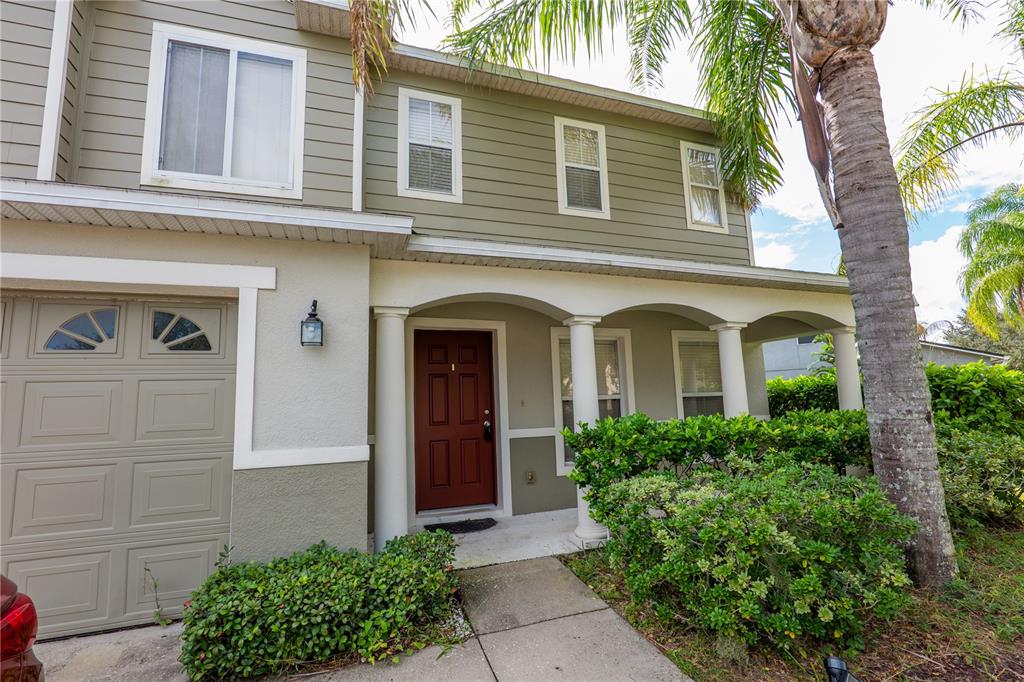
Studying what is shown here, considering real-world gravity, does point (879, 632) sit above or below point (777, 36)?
below

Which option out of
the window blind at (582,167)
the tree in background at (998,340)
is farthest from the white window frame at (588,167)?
the tree in background at (998,340)

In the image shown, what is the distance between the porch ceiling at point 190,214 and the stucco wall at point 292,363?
4.1 inches

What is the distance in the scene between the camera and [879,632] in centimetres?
277

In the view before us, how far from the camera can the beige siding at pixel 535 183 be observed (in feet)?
15.6

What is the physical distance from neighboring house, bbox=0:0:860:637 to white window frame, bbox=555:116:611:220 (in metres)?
0.04

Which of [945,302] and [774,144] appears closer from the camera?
[774,144]

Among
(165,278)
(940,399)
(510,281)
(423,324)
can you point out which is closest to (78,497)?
(165,278)

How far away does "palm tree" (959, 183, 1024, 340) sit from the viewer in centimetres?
1173

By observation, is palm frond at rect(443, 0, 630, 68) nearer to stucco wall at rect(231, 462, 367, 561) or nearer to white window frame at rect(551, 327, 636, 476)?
white window frame at rect(551, 327, 636, 476)

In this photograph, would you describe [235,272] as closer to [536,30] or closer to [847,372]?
[536,30]

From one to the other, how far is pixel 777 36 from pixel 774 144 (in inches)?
48.0

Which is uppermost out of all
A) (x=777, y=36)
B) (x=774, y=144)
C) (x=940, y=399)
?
(x=777, y=36)

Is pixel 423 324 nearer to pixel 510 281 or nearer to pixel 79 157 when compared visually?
pixel 510 281

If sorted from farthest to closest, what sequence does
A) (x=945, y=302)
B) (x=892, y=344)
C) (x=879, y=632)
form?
(x=945, y=302) < (x=892, y=344) < (x=879, y=632)
